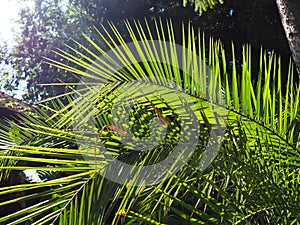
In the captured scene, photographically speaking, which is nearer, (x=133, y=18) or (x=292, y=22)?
(x=292, y=22)

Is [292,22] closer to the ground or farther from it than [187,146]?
farther from it

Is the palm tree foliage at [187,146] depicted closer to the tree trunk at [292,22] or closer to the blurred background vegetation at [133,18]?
the tree trunk at [292,22]

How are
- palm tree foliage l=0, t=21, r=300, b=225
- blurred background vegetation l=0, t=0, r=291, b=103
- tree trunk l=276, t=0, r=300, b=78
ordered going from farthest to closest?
blurred background vegetation l=0, t=0, r=291, b=103, tree trunk l=276, t=0, r=300, b=78, palm tree foliage l=0, t=21, r=300, b=225

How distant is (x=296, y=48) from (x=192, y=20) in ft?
24.5

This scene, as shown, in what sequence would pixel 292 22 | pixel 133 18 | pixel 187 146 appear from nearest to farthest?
pixel 187 146 < pixel 292 22 < pixel 133 18

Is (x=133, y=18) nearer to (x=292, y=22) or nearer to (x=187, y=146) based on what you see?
(x=292, y=22)

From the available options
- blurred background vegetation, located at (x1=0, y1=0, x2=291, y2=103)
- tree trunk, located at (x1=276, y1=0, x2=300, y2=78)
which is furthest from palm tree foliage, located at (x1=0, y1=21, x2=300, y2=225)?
blurred background vegetation, located at (x1=0, y1=0, x2=291, y2=103)

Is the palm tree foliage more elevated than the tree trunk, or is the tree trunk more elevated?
the tree trunk

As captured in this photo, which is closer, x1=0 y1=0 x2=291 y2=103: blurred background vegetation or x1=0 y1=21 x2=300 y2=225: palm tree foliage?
x1=0 y1=21 x2=300 y2=225: palm tree foliage

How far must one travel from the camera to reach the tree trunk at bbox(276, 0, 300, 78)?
1778 millimetres

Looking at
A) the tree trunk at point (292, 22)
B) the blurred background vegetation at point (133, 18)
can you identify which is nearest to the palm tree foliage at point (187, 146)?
the tree trunk at point (292, 22)

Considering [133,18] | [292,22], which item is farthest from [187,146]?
[133,18]

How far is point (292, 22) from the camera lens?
5.98 feet

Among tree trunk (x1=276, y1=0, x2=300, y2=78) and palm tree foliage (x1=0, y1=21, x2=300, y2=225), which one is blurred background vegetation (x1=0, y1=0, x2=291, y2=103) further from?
palm tree foliage (x1=0, y1=21, x2=300, y2=225)
